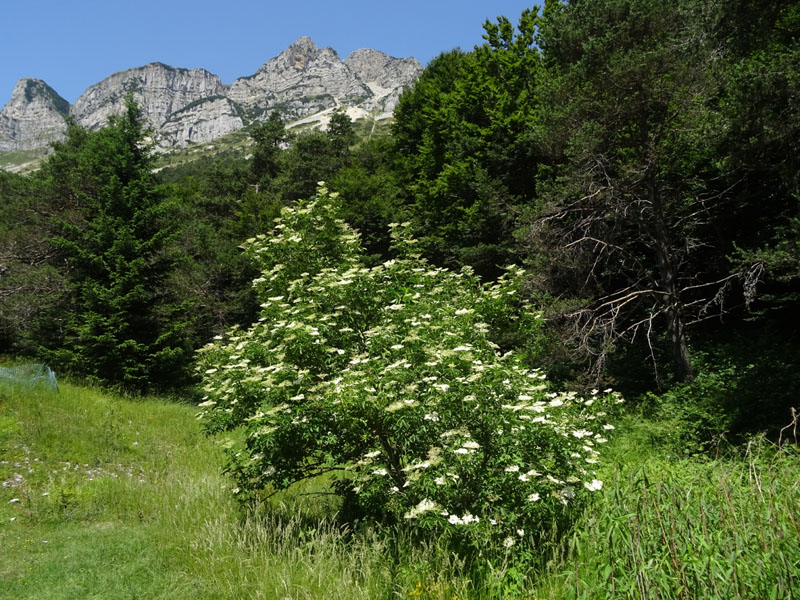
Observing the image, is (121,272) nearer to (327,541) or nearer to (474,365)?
(327,541)

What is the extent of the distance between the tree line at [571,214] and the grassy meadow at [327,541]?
3846 mm

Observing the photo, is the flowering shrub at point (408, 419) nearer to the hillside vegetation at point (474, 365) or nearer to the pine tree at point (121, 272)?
the hillside vegetation at point (474, 365)

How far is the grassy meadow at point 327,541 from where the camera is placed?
10.1 ft

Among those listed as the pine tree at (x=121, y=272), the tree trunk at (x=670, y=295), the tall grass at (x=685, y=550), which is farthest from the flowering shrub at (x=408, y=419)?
the pine tree at (x=121, y=272)

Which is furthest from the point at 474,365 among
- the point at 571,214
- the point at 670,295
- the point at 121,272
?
the point at 121,272

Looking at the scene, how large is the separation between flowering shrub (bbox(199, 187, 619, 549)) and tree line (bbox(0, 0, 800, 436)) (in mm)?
5468

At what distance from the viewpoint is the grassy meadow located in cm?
307

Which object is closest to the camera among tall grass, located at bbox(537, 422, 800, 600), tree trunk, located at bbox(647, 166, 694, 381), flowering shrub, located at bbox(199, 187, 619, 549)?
tall grass, located at bbox(537, 422, 800, 600)

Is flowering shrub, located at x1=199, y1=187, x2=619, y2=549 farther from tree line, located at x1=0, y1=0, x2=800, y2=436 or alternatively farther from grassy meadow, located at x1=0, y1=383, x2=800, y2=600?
tree line, located at x1=0, y1=0, x2=800, y2=436

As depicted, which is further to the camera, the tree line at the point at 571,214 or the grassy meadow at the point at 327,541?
the tree line at the point at 571,214

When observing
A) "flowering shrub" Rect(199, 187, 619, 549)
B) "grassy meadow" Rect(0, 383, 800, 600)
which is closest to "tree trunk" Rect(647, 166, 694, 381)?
"grassy meadow" Rect(0, 383, 800, 600)

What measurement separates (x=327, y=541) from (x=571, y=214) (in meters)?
9.62

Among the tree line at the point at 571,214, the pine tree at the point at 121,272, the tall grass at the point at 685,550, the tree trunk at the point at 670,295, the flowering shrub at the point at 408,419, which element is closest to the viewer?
the tall grass at the point at 685,550

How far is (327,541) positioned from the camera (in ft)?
16.0
